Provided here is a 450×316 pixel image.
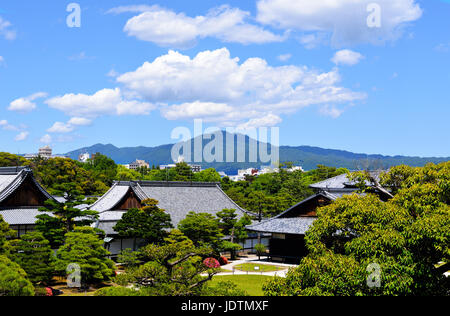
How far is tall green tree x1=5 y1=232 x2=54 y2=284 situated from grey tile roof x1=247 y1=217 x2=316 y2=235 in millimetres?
18498

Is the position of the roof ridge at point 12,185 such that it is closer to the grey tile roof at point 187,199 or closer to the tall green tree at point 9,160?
the grey tile roof at point 187,199

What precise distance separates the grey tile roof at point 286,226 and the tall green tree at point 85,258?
599 inches

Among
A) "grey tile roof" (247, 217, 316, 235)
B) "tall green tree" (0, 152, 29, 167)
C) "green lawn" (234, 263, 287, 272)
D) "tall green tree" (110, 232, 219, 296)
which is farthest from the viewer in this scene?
"tall green tree" (0, 152, 29, 167)

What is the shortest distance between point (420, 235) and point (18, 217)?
28417 mm

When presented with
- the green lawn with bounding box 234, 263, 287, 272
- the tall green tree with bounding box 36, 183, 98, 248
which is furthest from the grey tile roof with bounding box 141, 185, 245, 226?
the tall green tree with bounding box 36, 183, 98, 248

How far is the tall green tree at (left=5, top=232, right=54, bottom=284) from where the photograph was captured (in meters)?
22.8

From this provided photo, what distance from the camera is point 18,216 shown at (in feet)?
108

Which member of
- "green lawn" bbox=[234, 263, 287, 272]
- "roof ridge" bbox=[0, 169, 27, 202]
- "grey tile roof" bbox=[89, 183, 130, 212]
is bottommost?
"green lawn" bbox=[234, 263, 287, 272]

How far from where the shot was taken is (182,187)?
Result: 46.0 meters

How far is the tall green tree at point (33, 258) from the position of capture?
899 inches

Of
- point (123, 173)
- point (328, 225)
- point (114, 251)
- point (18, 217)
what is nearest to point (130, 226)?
point (114, 251)

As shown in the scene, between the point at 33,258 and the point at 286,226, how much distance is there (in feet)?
66.5

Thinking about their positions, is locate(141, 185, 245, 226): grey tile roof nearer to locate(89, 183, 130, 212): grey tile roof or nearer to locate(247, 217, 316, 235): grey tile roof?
locate(89, 183, 130, 212): grey tile roof
